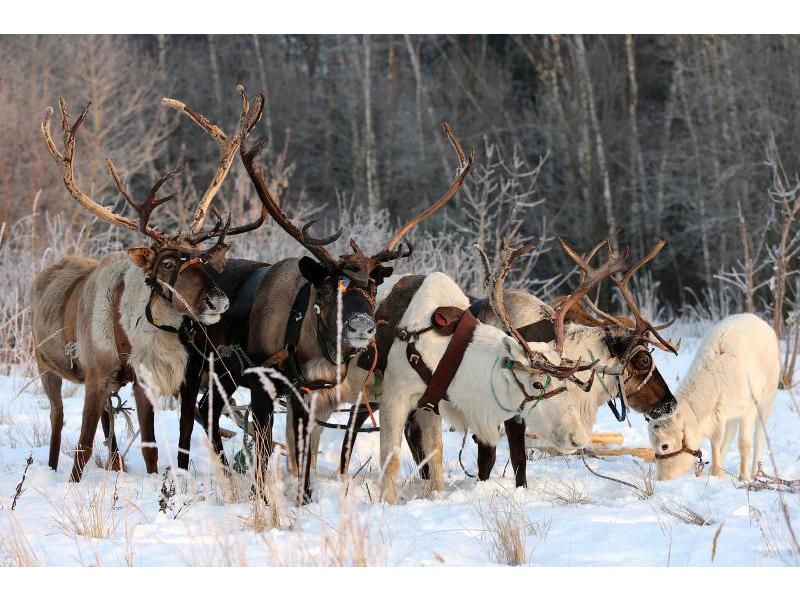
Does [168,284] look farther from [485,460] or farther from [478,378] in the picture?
[485,460]

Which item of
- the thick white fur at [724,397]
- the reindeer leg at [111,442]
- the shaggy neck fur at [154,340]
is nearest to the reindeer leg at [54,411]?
the reindeer leg at [111,442]

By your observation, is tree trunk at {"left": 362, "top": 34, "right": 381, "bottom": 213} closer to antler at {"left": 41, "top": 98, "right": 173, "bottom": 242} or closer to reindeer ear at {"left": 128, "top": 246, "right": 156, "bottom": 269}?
antler at {"left": 41, "top": 98, "right": 173, "bottom": 242}

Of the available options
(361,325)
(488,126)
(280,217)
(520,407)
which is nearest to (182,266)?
(280,217)

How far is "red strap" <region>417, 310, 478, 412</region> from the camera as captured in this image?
593cm

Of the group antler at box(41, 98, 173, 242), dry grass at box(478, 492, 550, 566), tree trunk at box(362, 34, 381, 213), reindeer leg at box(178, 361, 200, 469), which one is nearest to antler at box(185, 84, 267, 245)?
antler at box(41, 98, 173, 242)

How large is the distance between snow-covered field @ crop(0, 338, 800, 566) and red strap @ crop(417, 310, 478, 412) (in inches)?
25.0

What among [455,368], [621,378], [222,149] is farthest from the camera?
[222,149]

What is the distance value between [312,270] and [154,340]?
1264mm

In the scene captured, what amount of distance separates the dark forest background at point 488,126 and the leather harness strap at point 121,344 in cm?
1113

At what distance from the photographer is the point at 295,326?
19.1 ft

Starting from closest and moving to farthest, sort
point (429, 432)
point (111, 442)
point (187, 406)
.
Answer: point (187, 406)
point (429, 432)
point (111, 442)

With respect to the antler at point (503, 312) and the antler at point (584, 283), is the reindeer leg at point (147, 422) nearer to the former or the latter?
the antler at point (503, 312)

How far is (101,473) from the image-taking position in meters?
6.63

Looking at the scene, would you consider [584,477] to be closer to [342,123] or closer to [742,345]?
[742,345]
